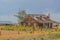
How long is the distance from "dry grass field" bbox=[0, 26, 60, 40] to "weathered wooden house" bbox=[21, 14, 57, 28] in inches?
4.9

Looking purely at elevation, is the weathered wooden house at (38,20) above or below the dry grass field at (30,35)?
above

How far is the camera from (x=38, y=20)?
3.62 meters

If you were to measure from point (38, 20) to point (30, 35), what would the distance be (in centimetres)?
37

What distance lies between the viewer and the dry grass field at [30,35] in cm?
329

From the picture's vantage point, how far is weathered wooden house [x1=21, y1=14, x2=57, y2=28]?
3566mm

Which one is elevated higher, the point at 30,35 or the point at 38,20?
the point at 38,20

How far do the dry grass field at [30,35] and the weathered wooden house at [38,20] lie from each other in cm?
12

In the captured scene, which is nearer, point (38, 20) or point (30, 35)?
point (30, 35)

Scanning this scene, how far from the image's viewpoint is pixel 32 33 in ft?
11.6

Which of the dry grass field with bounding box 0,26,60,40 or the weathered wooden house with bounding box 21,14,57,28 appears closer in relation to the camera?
the dry grass field with bounding box 0,26,60,40

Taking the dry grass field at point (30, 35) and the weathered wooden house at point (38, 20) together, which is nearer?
the dry grass field at point (30, 35)

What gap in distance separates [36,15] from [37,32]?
33cm

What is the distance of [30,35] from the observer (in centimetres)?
343

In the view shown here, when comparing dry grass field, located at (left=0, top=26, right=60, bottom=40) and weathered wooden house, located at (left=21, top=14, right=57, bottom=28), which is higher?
weathered wooden house, located at (left=21, top=14, right=57, bottom=28)
